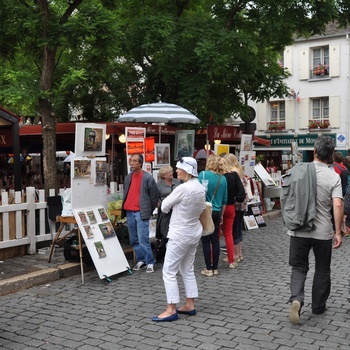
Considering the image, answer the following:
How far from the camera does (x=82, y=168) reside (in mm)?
7559

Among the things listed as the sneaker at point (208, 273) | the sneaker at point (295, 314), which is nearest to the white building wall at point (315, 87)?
the sneaker at point (208, 273)

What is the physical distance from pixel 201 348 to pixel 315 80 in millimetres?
30244

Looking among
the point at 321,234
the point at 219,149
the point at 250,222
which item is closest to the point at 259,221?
the point at 250,222

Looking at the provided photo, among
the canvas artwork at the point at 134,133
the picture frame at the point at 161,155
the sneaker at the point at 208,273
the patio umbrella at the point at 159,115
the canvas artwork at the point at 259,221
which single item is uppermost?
the patio umbrella at the point at 159,115

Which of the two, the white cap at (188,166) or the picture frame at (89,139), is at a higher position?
the picture frame at (89,139)

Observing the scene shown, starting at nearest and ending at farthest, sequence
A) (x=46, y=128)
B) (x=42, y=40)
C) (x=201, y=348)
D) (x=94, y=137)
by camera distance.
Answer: (x=201, y=348)
(x=94, y=137)
(x=42, y=40)
(x=46, y=128)

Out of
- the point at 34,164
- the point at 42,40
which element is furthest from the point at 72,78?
the point at 34,164

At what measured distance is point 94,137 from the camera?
25.6ft

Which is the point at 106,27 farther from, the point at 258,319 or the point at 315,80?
the point at 315,80

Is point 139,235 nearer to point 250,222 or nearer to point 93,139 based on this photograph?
point 93,139

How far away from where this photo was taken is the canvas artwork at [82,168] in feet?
24.5

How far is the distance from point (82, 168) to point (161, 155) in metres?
2.96

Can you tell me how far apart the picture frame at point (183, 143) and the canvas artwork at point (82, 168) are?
4225 millimetres

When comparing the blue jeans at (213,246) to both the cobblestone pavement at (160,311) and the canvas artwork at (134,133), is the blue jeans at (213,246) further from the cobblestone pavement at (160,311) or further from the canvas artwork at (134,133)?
the canvas artwork at (134,133)
